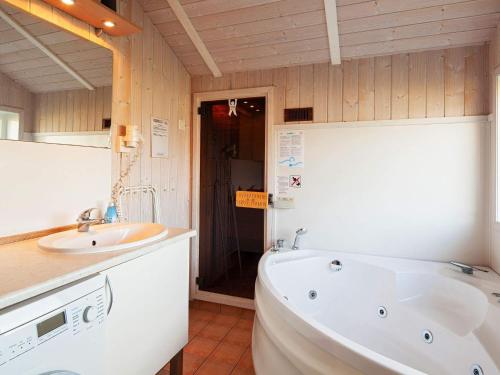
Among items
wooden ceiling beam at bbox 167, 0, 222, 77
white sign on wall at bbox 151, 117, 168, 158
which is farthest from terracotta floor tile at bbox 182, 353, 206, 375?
wooden ceiling beam at bbox 167, 0, 222, 77

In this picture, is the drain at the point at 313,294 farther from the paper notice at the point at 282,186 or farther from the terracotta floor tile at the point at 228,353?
the paper notice at the point at 282,186

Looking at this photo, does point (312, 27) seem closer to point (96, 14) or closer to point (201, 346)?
point (96, 14)

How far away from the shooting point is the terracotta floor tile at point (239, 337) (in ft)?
7.32

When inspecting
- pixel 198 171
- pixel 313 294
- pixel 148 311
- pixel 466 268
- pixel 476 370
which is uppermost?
pixel 198 171

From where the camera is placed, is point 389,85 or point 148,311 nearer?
point 148,311

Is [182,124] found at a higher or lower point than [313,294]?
higher

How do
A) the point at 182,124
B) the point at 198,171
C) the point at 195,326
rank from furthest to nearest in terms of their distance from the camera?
the point at 198,171
the point at 182,124
the point at 195,326

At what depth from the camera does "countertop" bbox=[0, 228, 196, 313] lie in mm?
905

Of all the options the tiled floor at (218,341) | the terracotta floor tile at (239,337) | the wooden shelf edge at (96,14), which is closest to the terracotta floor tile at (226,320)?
the tiled floor at (218,341)

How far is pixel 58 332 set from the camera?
0.97 meters

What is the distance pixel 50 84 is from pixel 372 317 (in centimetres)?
247

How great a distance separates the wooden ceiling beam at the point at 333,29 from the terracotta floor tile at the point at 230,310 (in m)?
2.27

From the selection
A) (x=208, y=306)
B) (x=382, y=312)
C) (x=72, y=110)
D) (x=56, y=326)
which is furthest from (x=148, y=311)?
(x=382, y=312)

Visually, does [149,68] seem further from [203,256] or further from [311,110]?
[203,256]
